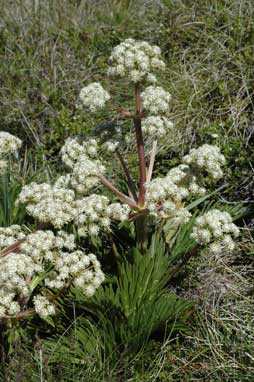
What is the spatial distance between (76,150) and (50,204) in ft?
1.42

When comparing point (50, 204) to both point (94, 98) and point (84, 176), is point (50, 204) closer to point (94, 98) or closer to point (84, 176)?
point (84, 176)

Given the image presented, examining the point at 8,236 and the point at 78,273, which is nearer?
the point at 78,273

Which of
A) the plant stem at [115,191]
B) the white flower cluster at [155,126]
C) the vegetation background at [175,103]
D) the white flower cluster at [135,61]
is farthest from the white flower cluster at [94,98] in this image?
the vegetation background at [175,103]

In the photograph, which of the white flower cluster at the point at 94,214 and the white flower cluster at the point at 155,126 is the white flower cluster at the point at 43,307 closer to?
the white flower cluster at the point at 94,214

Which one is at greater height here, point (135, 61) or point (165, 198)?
point (135, 61)

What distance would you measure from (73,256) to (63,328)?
0.51 metres

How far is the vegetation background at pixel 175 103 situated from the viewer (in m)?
2.85

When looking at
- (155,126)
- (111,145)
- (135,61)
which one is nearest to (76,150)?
(111,145)

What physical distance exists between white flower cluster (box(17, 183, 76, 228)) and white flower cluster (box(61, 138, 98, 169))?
24 cm

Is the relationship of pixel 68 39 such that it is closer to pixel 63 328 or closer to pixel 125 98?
pixel 125 98

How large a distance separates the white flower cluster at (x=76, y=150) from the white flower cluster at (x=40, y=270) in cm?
48

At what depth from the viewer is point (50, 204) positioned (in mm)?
2584

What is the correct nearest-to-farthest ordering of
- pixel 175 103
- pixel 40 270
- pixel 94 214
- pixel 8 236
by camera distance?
pixel 40 270, pixel 94 214, pixel 8 236, pixel 175 103

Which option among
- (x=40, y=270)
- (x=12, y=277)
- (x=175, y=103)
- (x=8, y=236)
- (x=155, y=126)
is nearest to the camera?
(x=12, y=277)
